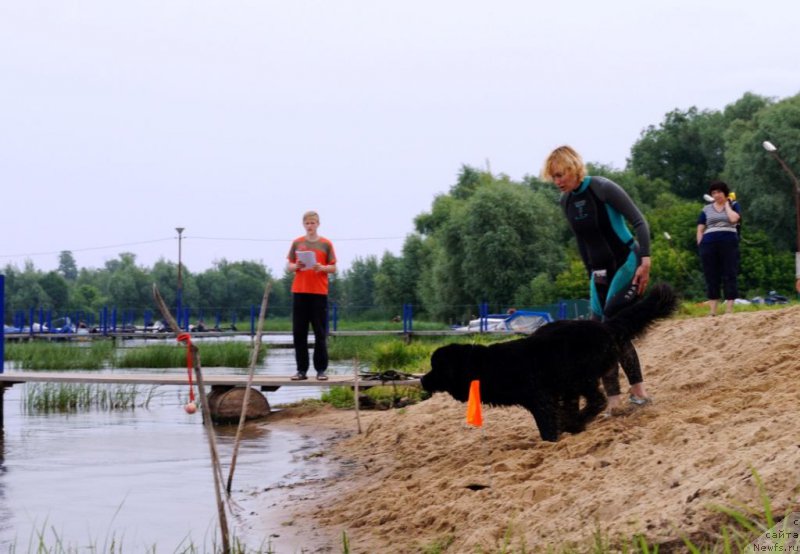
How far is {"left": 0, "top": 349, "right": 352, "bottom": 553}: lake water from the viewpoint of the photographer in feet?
22.1

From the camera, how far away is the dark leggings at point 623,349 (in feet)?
24.6

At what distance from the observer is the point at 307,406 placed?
14.9 meters

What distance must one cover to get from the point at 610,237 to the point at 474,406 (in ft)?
5.26

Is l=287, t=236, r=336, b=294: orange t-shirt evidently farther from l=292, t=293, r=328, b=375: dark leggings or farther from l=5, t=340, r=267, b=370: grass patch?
l=5, t=340, r=267, b=370: grass patch

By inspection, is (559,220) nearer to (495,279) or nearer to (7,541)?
(495,279)

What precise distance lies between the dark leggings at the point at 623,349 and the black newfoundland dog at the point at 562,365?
0.23 ft

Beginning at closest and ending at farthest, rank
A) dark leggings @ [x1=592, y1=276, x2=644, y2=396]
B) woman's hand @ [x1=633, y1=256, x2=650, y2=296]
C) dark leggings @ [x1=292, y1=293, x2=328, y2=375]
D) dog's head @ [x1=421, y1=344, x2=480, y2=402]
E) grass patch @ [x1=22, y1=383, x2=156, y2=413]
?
woman's hand @ [x1=633, y1=256, x2=650, y2=296] < dark leggings @ [x1=592, y1=276, x2=644, y2=396] < dog's head @ [x1=421, y1=344, x2=480, y2=402] < dark leggings @ [x1=292, y1=293, x2=328, y2=375] < grass patch @ [x1=22, y1=383, x2=156, y2=413]

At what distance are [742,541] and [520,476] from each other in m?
2.34

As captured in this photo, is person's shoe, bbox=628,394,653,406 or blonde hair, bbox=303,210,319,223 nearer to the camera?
person's shoe, bbox=628,394,653,406

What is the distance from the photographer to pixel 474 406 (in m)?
6.99

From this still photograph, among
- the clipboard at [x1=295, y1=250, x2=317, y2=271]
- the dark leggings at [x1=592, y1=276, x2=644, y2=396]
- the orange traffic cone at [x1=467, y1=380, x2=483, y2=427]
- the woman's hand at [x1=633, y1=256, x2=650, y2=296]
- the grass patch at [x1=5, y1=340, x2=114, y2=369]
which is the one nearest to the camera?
the orange traffic cone at [x1=467, y1=380, x2=483, y2=427]

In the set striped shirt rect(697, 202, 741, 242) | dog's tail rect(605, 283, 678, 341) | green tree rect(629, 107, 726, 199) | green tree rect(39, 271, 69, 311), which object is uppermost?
green tree rect(629, 107, 726, 199)

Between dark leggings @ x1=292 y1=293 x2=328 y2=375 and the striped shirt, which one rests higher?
the striped shirt

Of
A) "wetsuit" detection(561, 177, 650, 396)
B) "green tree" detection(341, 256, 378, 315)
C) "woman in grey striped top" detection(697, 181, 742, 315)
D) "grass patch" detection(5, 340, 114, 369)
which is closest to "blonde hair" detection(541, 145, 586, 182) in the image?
"wetsuit" detection(561, 177, 650, 396)
